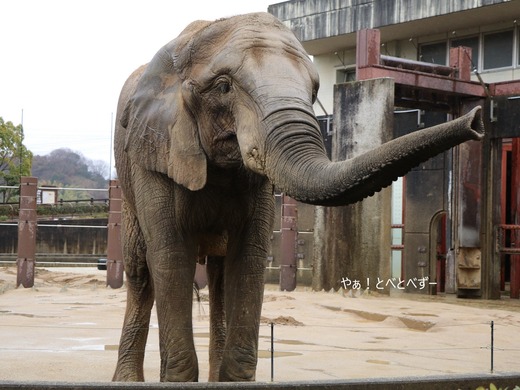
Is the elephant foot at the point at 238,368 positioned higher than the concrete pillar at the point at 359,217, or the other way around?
the concrete pillar at the point at 359,217

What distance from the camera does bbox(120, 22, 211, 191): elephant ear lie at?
569cm

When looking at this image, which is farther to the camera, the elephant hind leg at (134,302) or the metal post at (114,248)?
the metal post at (114,248)

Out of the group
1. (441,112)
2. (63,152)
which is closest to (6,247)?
(441,112)

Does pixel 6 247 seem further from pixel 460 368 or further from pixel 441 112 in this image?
pixel 460 368

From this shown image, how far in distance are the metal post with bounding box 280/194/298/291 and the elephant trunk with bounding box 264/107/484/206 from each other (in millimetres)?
14565

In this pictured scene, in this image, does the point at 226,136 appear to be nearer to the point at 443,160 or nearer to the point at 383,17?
the point at 443,160

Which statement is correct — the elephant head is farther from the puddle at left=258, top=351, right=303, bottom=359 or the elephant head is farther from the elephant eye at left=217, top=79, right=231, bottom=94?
the puddle at left=258, top=351, right=303, bottom=359

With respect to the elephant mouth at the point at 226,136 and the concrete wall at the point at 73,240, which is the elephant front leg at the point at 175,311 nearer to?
the elephant mouth at the point at 226,136

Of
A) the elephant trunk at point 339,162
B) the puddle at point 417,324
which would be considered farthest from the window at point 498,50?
the elephant trunk at point 339,162

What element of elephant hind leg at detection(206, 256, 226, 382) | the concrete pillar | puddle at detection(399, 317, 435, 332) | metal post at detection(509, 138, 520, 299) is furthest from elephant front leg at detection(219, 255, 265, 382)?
metal post at detection(509, 138, 520, 299)

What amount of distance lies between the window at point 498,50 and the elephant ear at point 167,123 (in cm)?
1749

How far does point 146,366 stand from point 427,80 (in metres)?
10.1

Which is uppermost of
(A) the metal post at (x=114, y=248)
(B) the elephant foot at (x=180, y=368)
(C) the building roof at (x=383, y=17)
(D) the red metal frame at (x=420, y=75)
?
(C) the building roof at (x=383, y=17)

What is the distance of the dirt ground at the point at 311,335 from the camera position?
8492 mm
